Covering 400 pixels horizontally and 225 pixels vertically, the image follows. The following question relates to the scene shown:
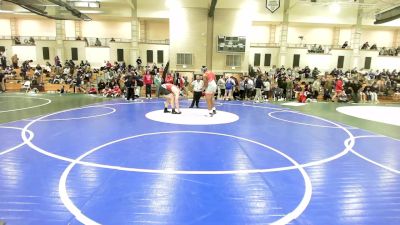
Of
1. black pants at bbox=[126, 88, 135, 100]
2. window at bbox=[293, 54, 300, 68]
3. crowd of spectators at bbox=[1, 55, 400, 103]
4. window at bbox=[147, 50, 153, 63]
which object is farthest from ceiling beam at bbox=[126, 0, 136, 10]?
window at bbox=[293, 54, 300, 68]

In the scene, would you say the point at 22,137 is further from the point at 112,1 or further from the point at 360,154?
the point at 112,1

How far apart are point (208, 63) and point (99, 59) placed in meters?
12.0

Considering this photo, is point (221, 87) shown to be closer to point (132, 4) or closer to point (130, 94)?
point (130, 94)

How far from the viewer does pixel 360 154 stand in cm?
616

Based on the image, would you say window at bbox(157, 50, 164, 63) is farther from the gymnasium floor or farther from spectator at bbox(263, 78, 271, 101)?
the gymnasium floor

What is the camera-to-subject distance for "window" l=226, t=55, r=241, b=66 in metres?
21.9

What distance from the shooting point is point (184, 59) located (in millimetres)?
21531

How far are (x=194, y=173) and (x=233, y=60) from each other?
1810 cm

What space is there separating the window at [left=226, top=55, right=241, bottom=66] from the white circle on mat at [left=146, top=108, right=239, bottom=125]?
1177 centimetres

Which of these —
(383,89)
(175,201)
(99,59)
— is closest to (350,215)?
(175,201)

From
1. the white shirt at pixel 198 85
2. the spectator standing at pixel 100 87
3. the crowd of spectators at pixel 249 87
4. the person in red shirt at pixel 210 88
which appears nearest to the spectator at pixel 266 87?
the crowd of spectators at pixel 249 87

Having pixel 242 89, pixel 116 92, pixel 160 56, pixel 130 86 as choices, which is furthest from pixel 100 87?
pixel 160 56

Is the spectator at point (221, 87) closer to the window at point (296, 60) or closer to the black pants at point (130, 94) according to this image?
the black pants at point (130, 94)

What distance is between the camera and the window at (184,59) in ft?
70.4
